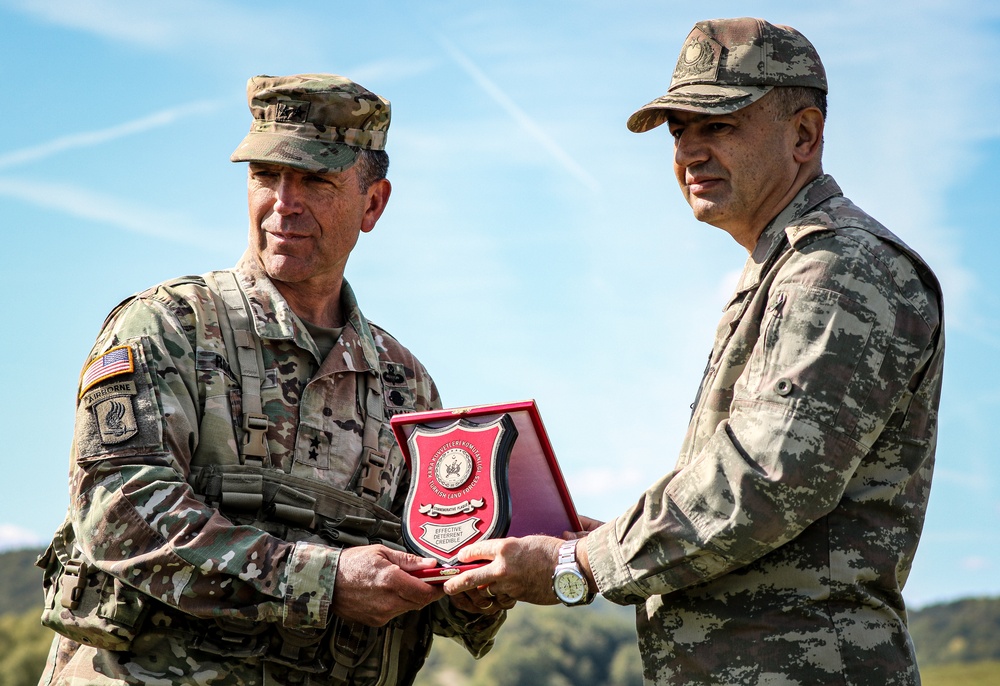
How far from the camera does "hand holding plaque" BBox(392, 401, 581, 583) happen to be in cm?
537

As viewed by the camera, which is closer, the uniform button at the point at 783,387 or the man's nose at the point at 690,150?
the uniform button at the point at 783,387

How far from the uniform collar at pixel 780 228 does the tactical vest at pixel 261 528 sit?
2.15 m

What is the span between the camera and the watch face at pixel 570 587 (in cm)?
502

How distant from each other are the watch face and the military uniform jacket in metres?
0.11

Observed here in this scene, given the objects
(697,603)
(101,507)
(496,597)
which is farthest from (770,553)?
(101,507)

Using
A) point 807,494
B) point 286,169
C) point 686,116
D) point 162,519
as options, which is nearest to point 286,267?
point 286,169

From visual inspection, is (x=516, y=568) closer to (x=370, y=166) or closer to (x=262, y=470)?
(x=262, y=470)

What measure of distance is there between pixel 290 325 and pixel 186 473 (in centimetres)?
92

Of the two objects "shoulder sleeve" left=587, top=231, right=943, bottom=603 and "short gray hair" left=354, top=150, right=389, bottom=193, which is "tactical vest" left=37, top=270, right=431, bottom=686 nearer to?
"short gray hair" left=354, top=150, right=389, bottom=193

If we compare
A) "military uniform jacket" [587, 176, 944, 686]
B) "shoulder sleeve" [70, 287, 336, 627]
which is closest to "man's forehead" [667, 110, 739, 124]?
"military uniform jacket" [587, 176, 944, 686]

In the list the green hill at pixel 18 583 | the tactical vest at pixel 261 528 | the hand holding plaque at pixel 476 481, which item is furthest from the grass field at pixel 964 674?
the hand holding plaque at pixel 476 481

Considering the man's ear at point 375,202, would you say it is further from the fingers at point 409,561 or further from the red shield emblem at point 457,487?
the fingers at point 409,561

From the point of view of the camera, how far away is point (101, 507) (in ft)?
17.6

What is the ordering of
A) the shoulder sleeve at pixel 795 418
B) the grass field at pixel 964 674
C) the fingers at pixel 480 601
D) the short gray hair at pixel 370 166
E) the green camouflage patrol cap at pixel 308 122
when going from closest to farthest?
the shoulder sleeve at pixel 795 418, the fingers at pixel 480 601, the green camouflage patrol cap at pixel 308 122, the short gray hair at pixel 370 166, the grass field at pixel 964 674
